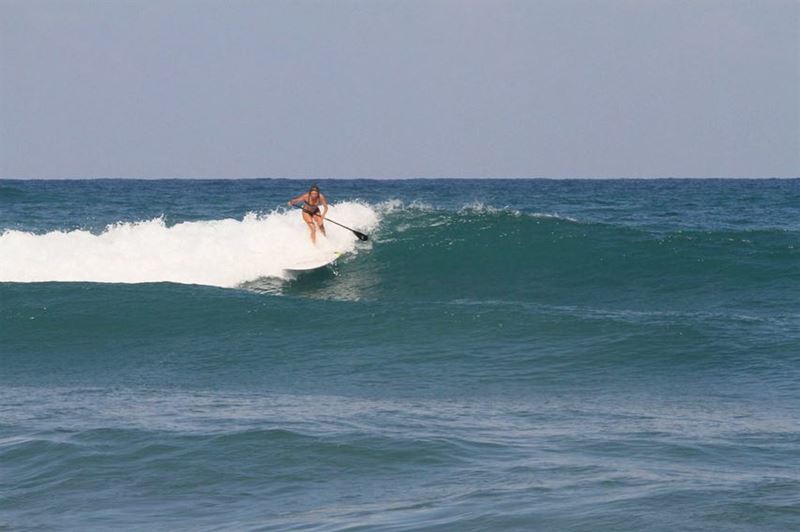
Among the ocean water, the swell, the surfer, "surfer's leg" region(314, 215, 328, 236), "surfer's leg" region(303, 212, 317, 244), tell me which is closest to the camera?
the ocean water

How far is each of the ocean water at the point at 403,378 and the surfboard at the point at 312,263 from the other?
169 millimetres

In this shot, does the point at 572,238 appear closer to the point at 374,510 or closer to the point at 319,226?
the point at 319,226

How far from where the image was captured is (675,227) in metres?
26.3

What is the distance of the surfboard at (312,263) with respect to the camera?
17984 mm

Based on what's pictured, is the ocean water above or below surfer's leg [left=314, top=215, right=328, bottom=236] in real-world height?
below

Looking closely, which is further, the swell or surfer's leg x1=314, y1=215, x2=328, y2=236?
surfer's leg x1=314, y1=215, x2=328, y2=236

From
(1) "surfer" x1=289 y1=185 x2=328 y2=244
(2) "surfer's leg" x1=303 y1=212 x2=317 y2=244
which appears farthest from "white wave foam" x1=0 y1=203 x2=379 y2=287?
(1) "surfer" x1=289 y1=185 x2=328 y2=244

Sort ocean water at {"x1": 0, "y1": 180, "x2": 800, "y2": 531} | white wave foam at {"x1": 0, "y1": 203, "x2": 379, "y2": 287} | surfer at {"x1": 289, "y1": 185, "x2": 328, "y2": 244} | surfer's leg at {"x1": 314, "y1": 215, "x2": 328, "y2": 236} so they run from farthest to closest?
surfer's leg at {"x1": 314, "y1": 215, "x2": 328, "y2": 236}, surfer at {"x1": 289, "y1": 185, "x2": 328, "y2": 244}, white wave foam at {"x1": 0, "y1": 203, "x2": 379, "y2": 287}, ocean water at {"x1": 0, "y1": 180, "x2": 800, "y2": 531}

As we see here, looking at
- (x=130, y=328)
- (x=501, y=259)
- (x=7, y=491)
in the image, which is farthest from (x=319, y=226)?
(x=7, y=491)

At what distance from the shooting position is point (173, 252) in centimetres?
1872

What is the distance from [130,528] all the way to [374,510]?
1.38m

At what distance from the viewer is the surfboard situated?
59.0 ft

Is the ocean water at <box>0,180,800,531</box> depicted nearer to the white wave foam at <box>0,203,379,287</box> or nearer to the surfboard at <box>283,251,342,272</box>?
the white wave foam at <box>0,203,379,287</box>

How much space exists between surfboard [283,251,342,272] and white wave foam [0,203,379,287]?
5.3 inches
